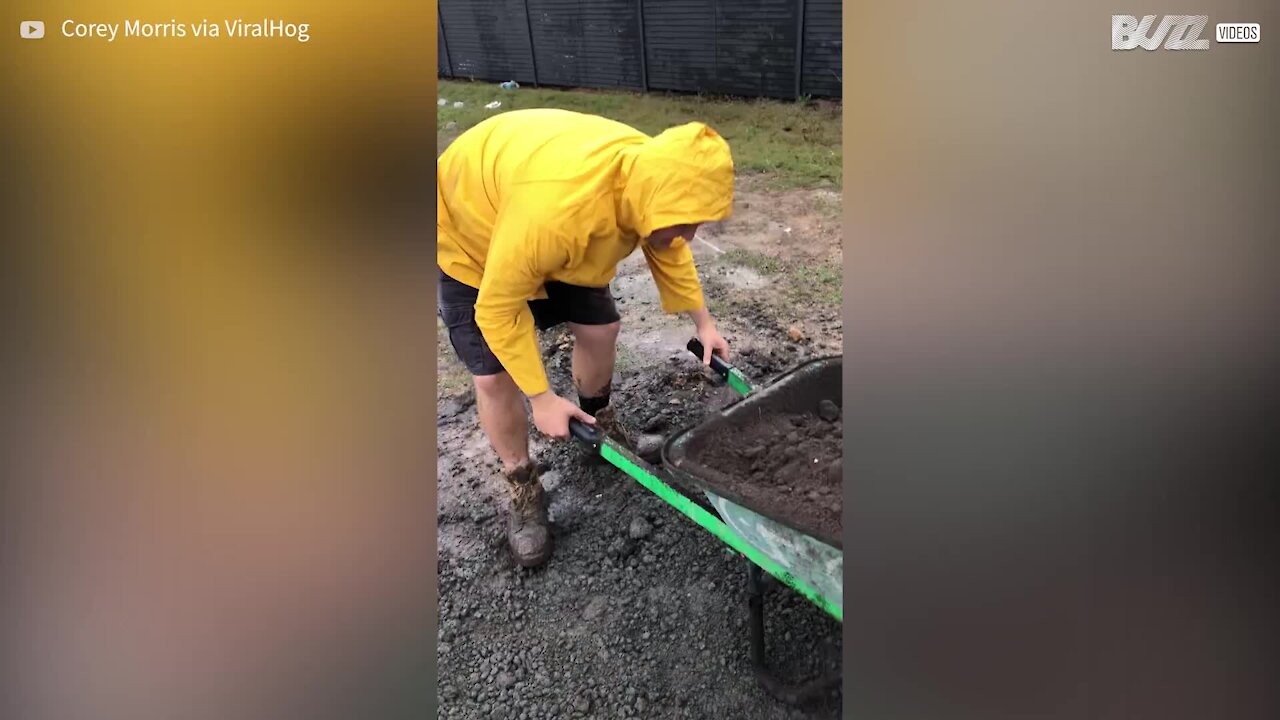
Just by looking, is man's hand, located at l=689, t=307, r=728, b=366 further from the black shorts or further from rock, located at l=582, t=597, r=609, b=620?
rock, located at l=582, t=597, r=609, b=620

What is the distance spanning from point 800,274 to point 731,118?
30 cm

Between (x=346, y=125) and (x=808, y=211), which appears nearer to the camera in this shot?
(x=346, y=125)

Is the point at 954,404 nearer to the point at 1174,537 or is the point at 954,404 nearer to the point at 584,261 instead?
the point at 1174,537

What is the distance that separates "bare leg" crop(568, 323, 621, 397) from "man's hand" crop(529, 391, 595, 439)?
0.23m

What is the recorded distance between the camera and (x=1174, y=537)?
3.30 feet

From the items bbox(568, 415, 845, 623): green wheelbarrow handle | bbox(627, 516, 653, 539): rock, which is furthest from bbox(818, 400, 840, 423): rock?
bbox(627, 516, 653, 539): rock

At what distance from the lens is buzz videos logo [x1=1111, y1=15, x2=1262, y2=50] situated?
2.95 ft

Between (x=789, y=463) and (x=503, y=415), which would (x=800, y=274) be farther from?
(x=503, y=415)

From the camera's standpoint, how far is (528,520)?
5.09 ft

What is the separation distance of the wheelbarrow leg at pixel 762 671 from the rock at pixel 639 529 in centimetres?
29

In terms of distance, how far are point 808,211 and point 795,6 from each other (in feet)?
1.03

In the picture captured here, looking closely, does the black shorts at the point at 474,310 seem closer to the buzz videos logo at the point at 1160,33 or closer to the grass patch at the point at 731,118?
the grass patch at the point at 731,118

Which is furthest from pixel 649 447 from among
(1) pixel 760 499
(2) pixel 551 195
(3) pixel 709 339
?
(2) pixel 551 195

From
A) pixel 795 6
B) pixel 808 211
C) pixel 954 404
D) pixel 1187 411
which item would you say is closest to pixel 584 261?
pixel 808 211
